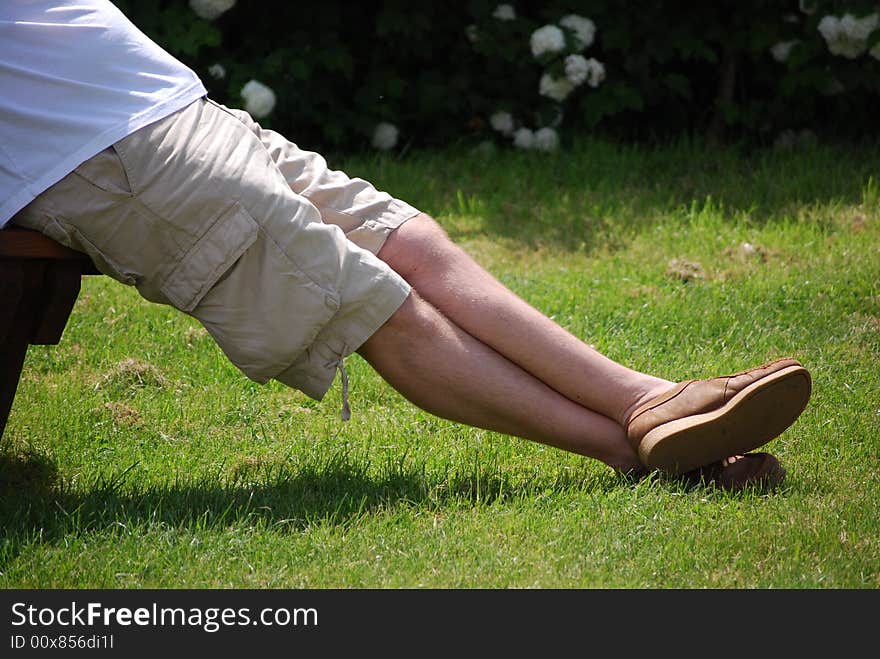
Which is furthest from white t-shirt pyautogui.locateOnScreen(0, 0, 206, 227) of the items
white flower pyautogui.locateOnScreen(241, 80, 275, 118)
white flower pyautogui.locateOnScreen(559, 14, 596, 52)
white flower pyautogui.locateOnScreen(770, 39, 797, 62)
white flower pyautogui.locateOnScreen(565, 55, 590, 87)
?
white flower pyautogui.locateOnScreen(770, 39, 797, 62)

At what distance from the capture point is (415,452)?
10.1 feet

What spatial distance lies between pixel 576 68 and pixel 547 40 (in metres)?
0.20

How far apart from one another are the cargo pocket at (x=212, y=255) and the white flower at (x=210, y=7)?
10.1 feet

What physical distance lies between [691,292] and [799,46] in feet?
6.30

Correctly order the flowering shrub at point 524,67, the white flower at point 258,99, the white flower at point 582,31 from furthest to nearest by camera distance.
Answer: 1. the white flower at point 582,31
2. the flowering shrub at point 524,67
3. the white flower at point 258,99

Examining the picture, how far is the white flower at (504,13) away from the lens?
5707mm

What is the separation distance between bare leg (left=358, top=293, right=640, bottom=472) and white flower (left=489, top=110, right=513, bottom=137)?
3.24 meters

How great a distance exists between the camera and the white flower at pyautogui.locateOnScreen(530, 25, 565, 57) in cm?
552

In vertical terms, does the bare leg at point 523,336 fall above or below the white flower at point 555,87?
below

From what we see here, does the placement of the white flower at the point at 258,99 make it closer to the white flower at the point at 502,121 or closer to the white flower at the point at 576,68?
the white flower at the point at 502,121

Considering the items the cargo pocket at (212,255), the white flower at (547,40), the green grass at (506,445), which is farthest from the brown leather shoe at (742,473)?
the white flower at (547,40)

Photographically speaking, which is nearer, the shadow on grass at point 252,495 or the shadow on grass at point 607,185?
the shadow on grass at point 252,495

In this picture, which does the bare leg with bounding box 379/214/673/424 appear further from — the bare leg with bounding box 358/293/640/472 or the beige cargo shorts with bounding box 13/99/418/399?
the beige cargo shorts with bounding box 13/99/418/399

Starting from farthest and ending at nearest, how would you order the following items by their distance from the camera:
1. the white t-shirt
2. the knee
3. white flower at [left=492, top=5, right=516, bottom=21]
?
white flower at [left=492, top=5, right=516, bottom=21] < the knee < the white t-shirt
